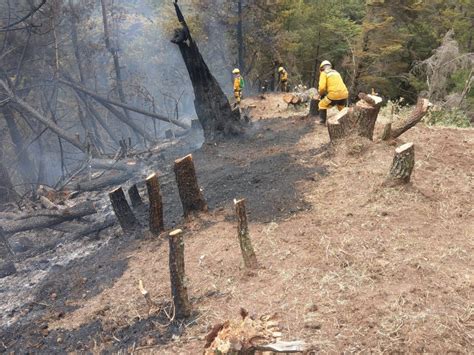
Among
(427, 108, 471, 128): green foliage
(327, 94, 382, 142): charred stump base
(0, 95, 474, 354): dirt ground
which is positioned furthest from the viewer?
(427, 108, 471, 128): green foliage

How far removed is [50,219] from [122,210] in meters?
2.32

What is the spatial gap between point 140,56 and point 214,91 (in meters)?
25.7

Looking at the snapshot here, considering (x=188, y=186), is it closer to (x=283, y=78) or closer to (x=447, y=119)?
(x=447, y=119)

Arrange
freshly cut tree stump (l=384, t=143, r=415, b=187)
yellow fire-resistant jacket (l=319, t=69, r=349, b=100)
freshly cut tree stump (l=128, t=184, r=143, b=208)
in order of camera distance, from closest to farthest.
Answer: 1. freshly cut tree stump (l=384, t=143, r=415, b=187)
2. freshly cut tree stump (l=128, t=184, r=143, b=208)
3. yellow fire-resistant jacket (l=319, t=69, r=349, b=100)

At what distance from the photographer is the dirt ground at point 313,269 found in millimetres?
3639

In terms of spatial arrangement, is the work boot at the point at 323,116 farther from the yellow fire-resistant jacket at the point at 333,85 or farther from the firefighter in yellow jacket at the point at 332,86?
the yellow fire-resistant jacket at the point at 333,85

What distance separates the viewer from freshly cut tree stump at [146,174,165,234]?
6.01 m

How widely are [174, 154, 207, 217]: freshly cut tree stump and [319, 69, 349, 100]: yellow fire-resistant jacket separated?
14.4ft

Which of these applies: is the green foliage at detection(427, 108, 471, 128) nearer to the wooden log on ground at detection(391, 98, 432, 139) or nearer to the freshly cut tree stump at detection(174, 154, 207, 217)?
the wooden log on ground at detection(391, 98, 432, 139)

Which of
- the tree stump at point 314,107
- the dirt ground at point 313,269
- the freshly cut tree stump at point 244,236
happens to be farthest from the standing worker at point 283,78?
the freshly cut tree stump at point 244,236

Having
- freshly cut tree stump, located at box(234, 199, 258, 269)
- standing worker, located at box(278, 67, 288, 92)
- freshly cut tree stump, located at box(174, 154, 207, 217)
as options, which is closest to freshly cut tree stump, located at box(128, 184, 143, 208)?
freshly cut tree stump, located at box(174, 154, 207, 217)

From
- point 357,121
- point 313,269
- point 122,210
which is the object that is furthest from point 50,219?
point 357,121

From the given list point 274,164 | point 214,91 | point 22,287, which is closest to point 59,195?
point 22,287

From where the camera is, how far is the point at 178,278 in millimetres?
4078
